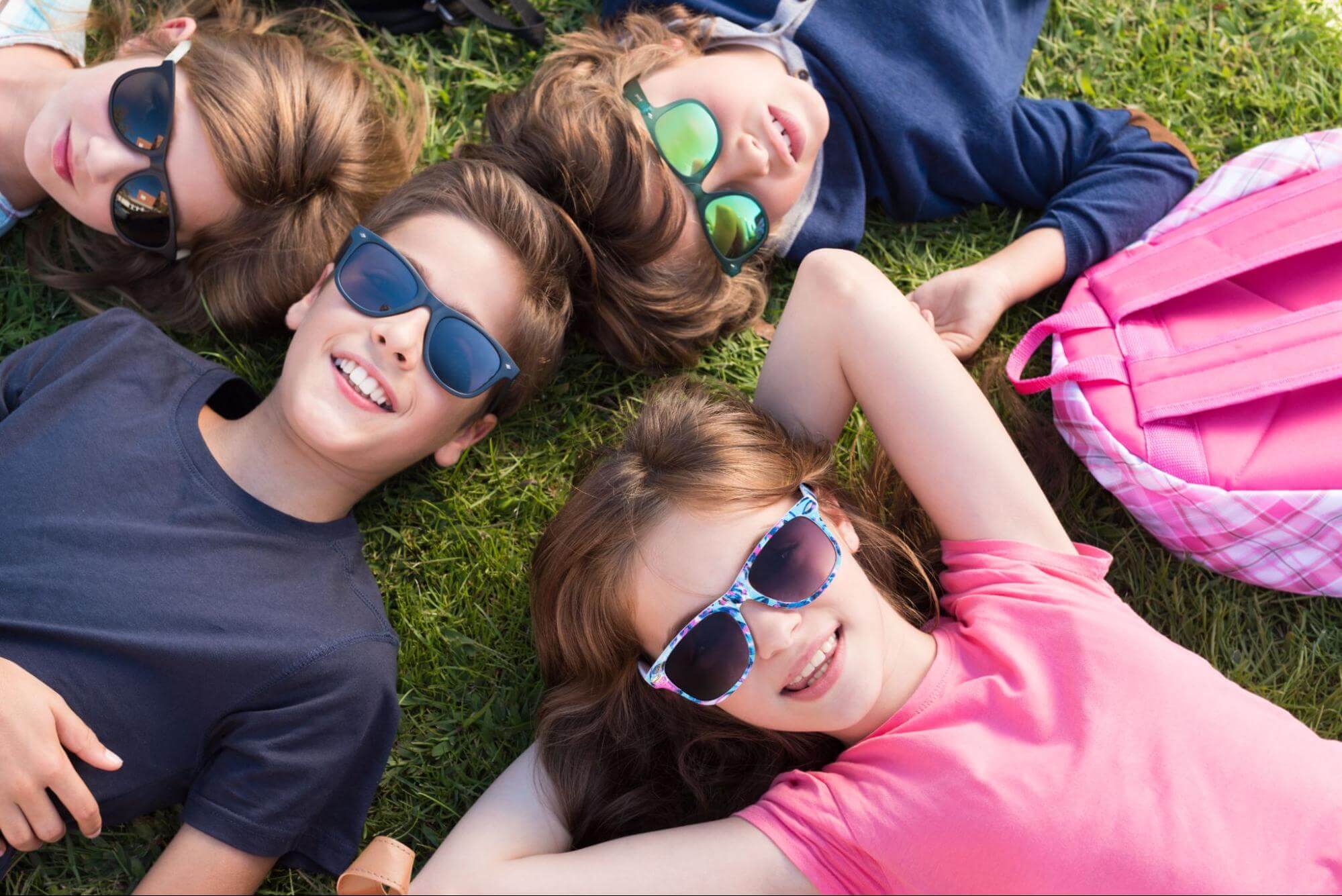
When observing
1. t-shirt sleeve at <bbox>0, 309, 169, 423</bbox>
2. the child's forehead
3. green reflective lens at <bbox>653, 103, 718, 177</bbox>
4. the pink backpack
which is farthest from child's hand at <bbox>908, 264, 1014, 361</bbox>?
t-shirt sleeve at <bbox>0, 309, 169, 423</bbox>

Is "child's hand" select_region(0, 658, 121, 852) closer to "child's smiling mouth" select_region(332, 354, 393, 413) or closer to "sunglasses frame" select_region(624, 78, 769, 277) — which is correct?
"child's smiling mouth" select_region(332, 354, 393, 413)

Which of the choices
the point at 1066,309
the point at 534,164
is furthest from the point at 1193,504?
the point at 534,164

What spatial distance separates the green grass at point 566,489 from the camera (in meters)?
3.06

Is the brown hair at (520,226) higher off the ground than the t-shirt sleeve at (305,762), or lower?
higher

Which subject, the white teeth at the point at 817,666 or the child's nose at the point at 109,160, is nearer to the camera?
the white teeth at the point at 817,666

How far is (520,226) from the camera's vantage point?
287 cm

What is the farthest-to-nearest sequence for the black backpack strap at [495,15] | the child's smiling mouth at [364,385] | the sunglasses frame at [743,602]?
the black backpack strap at [495,15], the child's smiling mouth at [364,385], the sunglasses frame at [743,602]

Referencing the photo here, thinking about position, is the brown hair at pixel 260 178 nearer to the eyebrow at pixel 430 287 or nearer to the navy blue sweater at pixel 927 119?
the eyebrow at pixel 430 287

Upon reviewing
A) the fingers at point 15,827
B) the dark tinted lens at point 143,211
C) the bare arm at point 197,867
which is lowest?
the bare arm at point 197,867

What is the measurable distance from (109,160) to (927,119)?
8.45 feet

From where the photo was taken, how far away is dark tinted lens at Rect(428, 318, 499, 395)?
2.74 metres

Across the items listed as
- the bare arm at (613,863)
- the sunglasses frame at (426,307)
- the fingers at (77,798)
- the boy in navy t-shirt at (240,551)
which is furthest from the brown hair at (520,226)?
the fingers at (77,798)

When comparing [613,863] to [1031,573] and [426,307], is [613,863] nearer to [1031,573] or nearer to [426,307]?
[1031,573]

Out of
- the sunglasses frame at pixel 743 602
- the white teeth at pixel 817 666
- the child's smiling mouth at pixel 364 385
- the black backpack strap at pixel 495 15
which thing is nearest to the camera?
the sunglasses frame at pixel 743 602
